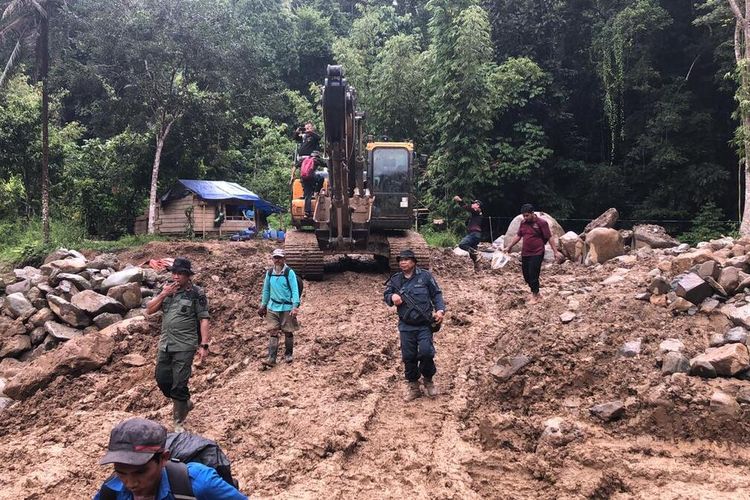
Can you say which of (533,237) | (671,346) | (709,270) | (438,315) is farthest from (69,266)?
(709,270)

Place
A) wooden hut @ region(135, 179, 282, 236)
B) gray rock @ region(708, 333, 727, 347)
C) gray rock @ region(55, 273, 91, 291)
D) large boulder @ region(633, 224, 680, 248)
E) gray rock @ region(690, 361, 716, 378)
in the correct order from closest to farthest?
1. gray rock @ region(690, 361, 716, 378)
2. gray rock @ region(708, 333, 727, 347)
3. gray rock @ region(55, 273, 91, 291)
4. large boulder @ region(633, 224, 680, 248)
5. wooden hut @ region(135, 179, 282, 236)

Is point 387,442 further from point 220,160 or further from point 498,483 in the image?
point 220,160

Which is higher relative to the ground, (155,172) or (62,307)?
(155,172)

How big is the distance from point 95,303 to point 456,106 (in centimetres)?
1621

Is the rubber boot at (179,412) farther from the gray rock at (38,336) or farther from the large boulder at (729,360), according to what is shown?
the gray rock at (38,336)

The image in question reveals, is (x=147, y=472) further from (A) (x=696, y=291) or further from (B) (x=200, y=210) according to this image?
(B) (x=200, y=210)

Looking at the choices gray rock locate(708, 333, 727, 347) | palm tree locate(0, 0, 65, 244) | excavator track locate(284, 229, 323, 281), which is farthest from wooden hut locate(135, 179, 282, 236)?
gray rock locate(708, 333, 727, 347)

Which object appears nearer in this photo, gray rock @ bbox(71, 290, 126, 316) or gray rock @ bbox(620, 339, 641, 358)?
gray rock @ bbox(620, 339, 641, 358)

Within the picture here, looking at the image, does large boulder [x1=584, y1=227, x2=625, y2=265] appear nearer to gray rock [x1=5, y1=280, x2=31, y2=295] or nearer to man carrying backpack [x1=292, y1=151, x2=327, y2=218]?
man carrying backpack [x1=292, y1=151, x2=327, y2=218]

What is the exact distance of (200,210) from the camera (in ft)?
89.1

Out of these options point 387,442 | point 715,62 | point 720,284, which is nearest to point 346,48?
point 715,62

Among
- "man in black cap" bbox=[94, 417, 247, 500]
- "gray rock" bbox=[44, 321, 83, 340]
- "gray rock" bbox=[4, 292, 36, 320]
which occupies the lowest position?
"gray rock" bbox=[44, 321, 83, 340]

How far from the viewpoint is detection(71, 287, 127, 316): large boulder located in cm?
1105

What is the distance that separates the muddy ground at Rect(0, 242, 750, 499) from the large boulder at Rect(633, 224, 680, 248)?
5541 millimetres
